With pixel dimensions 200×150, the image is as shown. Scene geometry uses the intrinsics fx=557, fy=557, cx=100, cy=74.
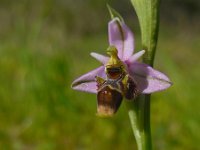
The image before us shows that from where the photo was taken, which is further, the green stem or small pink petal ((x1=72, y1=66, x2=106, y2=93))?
small pink petal ((x1=72, y1=66, x2=106, y2=93))

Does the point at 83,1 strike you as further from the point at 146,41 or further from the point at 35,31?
the point at 146,41

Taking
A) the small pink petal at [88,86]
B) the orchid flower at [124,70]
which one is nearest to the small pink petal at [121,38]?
the orchid flower at [124,70]

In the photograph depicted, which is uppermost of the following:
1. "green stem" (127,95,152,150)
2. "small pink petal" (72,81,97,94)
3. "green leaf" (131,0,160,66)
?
"green leaf" (131,0,160,66)

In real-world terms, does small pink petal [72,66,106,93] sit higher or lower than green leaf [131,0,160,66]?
lower

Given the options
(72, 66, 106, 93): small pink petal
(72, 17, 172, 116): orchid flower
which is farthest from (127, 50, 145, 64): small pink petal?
(72, 66, 106, 93): small pink petal

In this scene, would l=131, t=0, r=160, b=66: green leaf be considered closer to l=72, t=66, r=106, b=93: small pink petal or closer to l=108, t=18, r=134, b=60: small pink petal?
l=108, t=18, r=134, b=60: small pink petal

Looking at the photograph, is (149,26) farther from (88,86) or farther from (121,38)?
(88,86)
